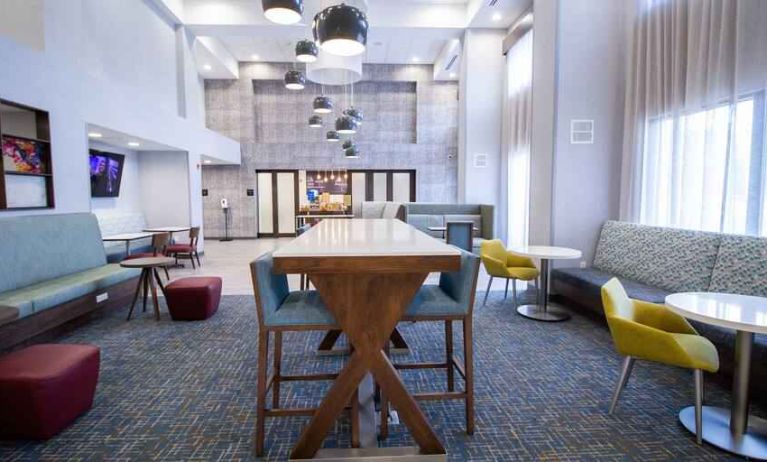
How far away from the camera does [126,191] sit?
8602 millimetres

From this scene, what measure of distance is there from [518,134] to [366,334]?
24.0ft

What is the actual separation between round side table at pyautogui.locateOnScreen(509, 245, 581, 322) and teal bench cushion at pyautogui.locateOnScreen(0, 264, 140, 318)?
15.0 feet

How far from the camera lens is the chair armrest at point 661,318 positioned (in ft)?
8.66

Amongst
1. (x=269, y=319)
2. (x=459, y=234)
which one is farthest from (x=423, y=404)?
(x=459, y=234)

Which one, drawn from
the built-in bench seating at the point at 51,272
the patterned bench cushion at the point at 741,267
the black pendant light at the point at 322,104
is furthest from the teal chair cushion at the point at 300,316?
the black pendant light at the point at 322,104

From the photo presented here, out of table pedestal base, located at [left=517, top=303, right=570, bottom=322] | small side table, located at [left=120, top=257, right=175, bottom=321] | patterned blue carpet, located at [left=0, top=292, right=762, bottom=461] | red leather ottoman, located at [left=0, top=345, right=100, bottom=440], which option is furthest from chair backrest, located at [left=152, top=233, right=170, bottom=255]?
table pedestal base, located at [left=517, top=303, right=570, bottom=322]

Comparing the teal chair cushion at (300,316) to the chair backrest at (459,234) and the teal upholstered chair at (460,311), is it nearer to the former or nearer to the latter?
the teal upholstered chair at (460,311)

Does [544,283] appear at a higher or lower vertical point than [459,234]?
lower

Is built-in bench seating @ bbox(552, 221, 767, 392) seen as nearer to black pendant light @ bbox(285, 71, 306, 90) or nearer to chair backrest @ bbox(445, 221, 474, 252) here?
chair backrest @ bbox(445, 221, 474, 252)

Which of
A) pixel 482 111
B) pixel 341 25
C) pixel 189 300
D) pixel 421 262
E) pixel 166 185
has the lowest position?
pixel 189 300

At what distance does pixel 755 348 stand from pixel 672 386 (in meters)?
0.59

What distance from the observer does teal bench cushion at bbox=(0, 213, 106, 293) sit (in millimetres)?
3979

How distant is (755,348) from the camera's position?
8.47 feet

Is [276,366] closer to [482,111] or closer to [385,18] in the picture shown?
[482,111]
